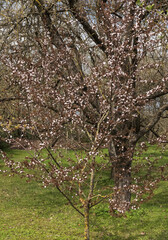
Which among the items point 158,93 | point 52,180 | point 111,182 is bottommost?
point 111,182

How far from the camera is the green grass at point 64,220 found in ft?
20.9

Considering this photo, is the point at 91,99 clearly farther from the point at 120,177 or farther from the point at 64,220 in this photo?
the point at 64,220

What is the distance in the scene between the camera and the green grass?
6.37 metres

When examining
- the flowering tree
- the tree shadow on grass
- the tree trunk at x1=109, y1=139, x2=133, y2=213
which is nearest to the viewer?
the flowering tree

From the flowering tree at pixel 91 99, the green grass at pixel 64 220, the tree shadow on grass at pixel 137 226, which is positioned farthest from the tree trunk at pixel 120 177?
the green grass at pixel 64 220

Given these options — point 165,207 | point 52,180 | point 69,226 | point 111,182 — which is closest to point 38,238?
point 69,226

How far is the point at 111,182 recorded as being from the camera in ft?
37.0

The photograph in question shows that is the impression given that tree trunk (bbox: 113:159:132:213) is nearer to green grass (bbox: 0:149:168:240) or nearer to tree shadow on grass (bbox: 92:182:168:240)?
tree shadow on grass (bbox: 92:182:168:240)

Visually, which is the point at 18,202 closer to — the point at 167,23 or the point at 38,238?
the point at 38,238

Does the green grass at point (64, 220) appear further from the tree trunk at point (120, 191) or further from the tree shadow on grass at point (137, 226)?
the tree trunk at point (120, 191)

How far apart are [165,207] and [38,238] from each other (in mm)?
4297

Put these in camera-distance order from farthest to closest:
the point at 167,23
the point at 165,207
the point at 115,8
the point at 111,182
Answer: the point at 111,182, the point at 165,207, the point at 115,8, the point at 167,23

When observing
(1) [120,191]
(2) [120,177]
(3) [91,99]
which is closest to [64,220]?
(1) [120,191]

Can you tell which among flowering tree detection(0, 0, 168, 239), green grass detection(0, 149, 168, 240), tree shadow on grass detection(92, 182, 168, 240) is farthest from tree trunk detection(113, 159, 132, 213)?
green grass detection(0, 149, 168, 240)
